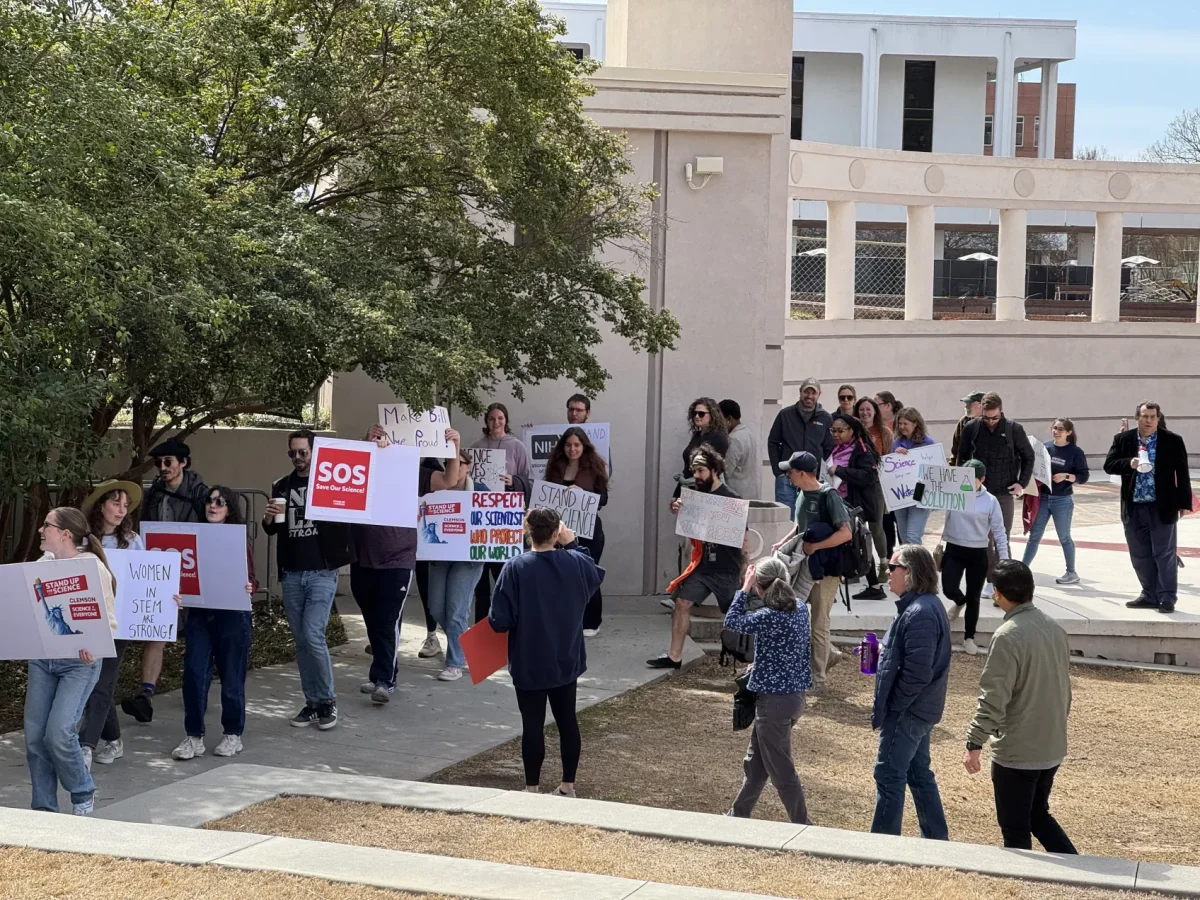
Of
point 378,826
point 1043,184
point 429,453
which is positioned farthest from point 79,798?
point 1043,184

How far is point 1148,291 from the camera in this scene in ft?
152

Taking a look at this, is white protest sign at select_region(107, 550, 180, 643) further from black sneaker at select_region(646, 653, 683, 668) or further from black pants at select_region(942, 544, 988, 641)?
black pants at select_region(942, 544, 988, 641)

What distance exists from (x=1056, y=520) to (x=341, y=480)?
8181 millimetres

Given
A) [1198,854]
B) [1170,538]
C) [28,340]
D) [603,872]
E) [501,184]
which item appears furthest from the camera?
[1170,538]

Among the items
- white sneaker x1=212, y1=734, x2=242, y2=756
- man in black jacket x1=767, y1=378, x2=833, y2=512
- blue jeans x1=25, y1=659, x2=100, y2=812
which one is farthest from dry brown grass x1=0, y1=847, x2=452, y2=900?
man in black jacket x1=767, y1=378, x2=833, y2=512

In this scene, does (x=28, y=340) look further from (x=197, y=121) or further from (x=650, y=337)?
(x=650, y=337)

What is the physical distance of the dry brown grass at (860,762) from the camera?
27.1ft

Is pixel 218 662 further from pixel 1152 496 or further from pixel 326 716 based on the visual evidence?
pixel 1152 496

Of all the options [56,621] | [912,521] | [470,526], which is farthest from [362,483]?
[912,521]

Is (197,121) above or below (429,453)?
above

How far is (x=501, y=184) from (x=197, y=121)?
2207mm

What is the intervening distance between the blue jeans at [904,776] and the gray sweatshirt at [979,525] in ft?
16.8

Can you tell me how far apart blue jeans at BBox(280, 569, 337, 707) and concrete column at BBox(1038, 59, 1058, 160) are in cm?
5387

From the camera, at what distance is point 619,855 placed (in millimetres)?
6418
